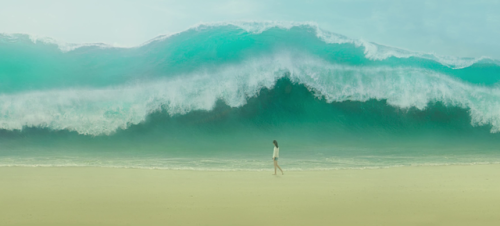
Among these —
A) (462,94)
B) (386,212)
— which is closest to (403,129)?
(462,94)

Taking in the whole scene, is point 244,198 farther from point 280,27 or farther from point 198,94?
point 280,27

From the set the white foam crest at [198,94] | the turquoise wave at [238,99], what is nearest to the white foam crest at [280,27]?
the turquoise wave at [238,99]

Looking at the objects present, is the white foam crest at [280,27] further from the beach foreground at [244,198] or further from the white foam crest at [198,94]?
the beach foreground at [244,198]

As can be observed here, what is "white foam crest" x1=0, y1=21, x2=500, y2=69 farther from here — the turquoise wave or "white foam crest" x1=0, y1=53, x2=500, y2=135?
"white foam crest" x1=0, y1=53, x2=500, y2=135

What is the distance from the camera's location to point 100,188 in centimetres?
429

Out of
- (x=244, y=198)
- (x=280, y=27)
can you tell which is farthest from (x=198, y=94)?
(x=244, y=198)

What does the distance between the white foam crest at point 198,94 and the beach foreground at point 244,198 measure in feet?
11.2

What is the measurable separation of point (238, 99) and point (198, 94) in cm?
110

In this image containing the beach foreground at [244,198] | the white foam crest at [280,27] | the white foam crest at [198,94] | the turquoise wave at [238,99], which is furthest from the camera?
the white foam crest at [280,27]

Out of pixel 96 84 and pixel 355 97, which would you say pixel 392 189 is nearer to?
pixel 355 97

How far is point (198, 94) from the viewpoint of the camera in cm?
917

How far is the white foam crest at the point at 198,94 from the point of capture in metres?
8.94

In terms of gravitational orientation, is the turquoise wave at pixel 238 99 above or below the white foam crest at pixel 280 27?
below

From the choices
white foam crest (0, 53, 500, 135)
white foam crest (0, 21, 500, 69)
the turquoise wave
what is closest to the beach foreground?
the turquoise wave
